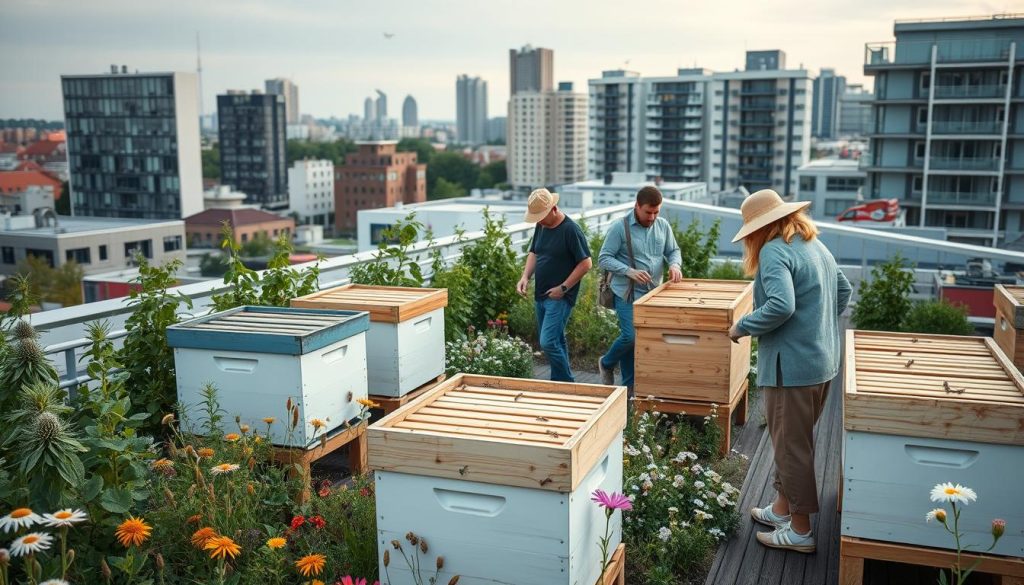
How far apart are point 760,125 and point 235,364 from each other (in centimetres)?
9058

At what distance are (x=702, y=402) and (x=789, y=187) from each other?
90.7 m

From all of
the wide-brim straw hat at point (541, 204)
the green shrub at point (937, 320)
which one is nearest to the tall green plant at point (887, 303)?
the green shrub at point (937, 320)

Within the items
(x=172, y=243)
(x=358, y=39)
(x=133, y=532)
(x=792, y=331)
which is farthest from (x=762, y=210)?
(x=358, y=39)

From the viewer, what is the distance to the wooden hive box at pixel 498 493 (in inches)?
119

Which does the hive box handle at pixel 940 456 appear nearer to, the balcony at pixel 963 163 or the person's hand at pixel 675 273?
the person's hand at pixel 675 273

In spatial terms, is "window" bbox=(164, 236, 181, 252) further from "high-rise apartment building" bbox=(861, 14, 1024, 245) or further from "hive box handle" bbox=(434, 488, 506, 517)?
"hive box handle" bbox=(434, 488, 506, 517)

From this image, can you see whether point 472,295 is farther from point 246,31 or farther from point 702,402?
point 246,31

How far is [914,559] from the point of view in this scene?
3.59 metres

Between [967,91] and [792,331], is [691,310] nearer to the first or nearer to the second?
[792,331]

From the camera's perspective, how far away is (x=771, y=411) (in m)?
4.18

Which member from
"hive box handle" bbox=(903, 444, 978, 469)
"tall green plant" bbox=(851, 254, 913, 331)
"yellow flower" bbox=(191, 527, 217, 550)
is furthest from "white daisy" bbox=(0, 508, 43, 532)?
"tall green plant" bbox=(851, 254, 913, 331)

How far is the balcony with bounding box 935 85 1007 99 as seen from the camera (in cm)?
5175

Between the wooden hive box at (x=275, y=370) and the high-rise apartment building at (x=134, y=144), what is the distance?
103m

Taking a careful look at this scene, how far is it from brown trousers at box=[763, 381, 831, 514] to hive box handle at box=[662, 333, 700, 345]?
1.22 metres
